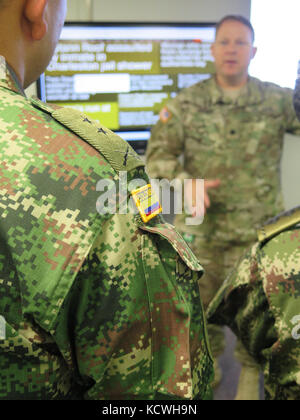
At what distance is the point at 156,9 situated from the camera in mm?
2555

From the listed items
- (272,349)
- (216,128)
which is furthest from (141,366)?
(216,128)

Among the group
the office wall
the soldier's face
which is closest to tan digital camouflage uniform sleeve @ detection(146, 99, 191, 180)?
the soldier's face

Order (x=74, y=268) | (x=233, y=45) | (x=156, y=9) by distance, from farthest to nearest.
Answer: (x=156, y=9) < (x=233, y=45) < (x=74, y=268)

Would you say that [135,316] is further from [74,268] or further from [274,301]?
[274,301]

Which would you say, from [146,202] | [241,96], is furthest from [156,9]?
[146,202]

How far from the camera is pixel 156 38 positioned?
2.54 m

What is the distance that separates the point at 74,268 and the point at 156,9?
8.13ft

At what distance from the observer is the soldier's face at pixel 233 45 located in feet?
6.72

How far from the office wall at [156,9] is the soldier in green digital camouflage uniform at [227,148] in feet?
2.01

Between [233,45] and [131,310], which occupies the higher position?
[233,45]

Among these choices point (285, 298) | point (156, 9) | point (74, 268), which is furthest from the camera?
point (156, 9)

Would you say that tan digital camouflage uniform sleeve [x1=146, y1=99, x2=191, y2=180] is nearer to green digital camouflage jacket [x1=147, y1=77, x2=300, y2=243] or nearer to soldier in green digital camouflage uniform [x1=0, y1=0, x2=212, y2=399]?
green digital camouflage jacket [x1=147, y1=77, x2=300, y2=243]
